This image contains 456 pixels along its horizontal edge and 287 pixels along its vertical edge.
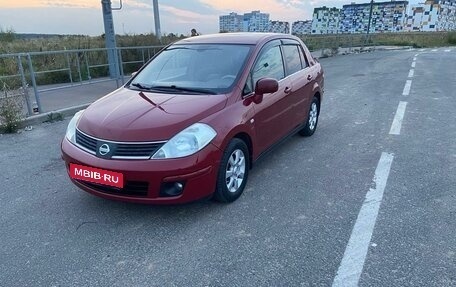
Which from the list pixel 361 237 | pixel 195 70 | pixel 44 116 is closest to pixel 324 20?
pixel 44 116

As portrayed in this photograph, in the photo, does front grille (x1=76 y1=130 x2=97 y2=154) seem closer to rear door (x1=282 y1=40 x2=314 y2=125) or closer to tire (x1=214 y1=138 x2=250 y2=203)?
tire (x1=214 y1=138 x2=250 y2=203)

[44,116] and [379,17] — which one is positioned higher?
[379,17]

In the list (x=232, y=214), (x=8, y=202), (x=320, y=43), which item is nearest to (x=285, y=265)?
(x=232, y=214)

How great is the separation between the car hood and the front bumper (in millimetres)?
220

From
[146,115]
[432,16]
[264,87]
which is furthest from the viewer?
[432,16]

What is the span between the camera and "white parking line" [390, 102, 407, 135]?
5.93 m

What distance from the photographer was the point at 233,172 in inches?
141

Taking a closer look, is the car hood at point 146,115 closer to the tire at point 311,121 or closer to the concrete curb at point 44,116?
the tire at point 311,121

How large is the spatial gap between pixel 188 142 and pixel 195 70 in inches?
52.9

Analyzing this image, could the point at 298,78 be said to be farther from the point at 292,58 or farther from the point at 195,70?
the point at 195,70

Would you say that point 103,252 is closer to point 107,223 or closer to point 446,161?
point 107,223

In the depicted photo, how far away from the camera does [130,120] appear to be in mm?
3219

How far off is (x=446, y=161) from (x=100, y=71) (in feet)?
34.2

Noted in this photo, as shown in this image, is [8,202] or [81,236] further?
[8,202]
